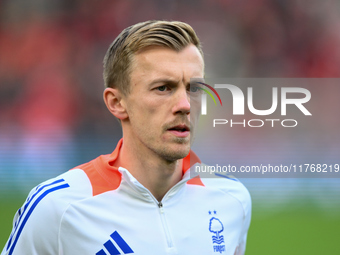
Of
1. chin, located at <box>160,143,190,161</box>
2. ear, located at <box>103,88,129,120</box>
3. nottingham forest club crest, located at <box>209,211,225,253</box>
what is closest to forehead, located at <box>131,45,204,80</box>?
ear, located at <box>103,88,129,120</box>

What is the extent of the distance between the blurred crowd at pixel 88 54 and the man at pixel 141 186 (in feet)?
13.1

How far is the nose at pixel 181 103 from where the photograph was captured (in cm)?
194

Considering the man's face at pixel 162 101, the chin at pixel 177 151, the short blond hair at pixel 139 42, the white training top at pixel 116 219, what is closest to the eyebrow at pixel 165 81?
the man's face at pixel 162 101

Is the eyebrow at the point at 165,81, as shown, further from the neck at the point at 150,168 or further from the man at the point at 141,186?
the neck at the point at 150,168

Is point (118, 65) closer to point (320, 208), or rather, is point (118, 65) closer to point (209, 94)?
point (209, 94)

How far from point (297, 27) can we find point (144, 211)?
17.9ft

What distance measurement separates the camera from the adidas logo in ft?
6.16

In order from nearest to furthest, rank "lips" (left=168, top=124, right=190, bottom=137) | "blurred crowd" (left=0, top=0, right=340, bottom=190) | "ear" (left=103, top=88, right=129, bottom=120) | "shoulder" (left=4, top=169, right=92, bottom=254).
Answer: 1. "shoulder" (left=4, top=169, right=92, bottom=254)
2. "lips" (left=168, top=124, right=190, bottom=137)
3. "ear" (left=103, top=88, right=129, bottom=120)
4. "blurred crowd" (left=0, top=0, right=340, bottom=190)

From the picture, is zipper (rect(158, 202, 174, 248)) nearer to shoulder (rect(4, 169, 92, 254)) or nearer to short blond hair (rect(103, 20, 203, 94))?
shoulder (rect(4, 169, 92, 254))

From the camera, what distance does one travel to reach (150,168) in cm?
206

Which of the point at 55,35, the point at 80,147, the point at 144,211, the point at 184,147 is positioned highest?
the point at 55,35

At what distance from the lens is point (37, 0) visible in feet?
21.2

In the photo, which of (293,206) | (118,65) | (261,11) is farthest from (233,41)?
(118,65)

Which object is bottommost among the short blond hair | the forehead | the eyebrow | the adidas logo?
the adidas logo
